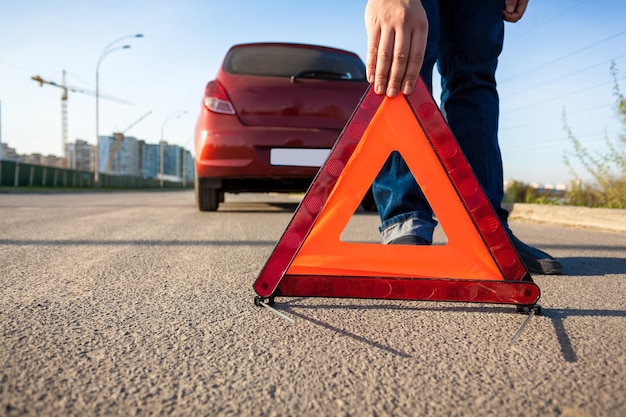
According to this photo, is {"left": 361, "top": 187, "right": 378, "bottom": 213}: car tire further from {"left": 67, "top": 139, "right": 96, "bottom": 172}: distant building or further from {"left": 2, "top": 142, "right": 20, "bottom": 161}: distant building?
{"left": 67, "top": 139, "right": 96, "bottom": 172}: distant building

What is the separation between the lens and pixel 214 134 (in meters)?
4.73

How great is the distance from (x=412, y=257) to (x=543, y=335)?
→ 0.42 metres

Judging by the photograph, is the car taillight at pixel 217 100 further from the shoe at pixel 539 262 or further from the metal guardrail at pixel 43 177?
the metal guardrail at pixel 43 177

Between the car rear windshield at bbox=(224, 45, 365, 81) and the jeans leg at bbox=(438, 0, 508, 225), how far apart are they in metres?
2.70

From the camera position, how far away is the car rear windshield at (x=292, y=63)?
16.3 feet

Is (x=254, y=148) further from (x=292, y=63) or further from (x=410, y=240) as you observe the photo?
(x=410, y=240)

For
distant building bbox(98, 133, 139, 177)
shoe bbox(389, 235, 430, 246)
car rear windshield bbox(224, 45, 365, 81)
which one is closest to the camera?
shoe bbox(389, 235, 430, 246)

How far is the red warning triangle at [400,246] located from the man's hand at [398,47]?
0.05 metres

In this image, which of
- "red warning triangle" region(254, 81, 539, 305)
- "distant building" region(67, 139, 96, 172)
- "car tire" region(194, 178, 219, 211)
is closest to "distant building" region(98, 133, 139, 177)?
"distant building" region(67, 139, 96, 172)

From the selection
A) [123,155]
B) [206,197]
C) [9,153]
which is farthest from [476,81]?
[123,155]

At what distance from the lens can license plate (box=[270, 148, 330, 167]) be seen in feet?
15.6

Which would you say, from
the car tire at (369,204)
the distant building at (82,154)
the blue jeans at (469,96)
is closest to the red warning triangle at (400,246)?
the blue jeans at (469,96)

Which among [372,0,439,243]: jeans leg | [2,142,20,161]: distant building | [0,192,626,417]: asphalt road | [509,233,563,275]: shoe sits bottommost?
[0,192,626,417]: asphalt road

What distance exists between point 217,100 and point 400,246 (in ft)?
12.0
